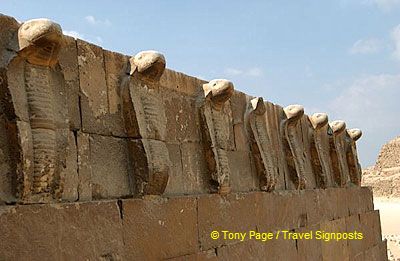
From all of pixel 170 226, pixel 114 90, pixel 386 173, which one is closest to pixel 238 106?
pixel 170 226

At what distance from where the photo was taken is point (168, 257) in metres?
4.36

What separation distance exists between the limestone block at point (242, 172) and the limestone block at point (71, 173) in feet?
7.95

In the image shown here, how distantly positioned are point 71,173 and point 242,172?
2.82m

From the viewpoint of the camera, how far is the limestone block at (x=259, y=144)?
636cm

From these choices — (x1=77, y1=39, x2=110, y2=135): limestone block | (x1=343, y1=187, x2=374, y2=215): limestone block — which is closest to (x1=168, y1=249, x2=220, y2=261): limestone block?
(x1=77, y1=39, x2=110, y2=135): limestone block

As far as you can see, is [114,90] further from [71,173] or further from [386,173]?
[386,173]

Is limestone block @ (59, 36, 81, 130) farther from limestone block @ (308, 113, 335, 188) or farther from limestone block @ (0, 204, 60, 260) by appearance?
limestone block @ (308, 113, 335, 188)

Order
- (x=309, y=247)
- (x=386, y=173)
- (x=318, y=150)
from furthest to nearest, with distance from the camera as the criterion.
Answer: (x=386, y=173), (x=318, y=150), (x=309, y=247)

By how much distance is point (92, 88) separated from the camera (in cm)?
395

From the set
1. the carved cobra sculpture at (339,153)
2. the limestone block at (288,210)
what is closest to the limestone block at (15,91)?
the limestone block at (288,210)

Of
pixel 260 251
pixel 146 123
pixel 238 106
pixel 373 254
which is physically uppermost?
pixel 238 106

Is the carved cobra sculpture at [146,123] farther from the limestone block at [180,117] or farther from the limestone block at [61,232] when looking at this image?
the limestone block at [61,232]

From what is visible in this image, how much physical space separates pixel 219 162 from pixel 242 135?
949 mm

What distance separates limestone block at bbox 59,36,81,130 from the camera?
3.68 meters
